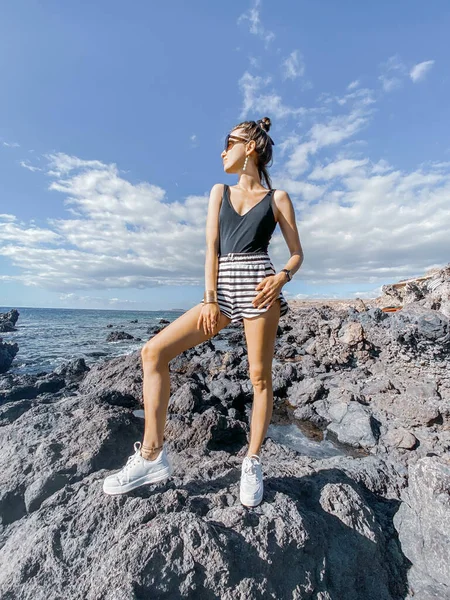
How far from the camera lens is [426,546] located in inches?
97.3

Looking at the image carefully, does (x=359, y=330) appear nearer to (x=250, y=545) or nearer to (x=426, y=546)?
(x=426, y=546)

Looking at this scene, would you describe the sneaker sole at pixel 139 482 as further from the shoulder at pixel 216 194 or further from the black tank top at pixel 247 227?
the shoulder at pixel 216 194

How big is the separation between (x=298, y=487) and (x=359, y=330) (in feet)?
22.6

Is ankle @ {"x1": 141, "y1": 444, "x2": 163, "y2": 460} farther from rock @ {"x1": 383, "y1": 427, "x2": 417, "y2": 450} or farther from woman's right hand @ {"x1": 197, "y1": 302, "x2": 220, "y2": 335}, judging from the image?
rock @ {"x1": 383, "y1": 427, "x2": 417, "y2": 450}

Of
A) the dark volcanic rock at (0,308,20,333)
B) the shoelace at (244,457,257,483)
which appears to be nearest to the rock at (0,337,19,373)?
the shoelace at (244,457,257,483)

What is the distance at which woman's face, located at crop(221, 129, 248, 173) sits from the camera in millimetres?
2924

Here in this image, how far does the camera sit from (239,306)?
259 cm

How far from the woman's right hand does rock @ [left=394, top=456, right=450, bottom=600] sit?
7.22ft

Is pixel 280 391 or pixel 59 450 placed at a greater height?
pixel 59 450

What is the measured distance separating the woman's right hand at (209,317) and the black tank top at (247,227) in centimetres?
51

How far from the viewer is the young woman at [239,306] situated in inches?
98.5

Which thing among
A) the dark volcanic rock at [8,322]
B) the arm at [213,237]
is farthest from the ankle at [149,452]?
the dark volcanic rock at [8,322]

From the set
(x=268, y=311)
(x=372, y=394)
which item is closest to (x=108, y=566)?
(x=268, y=311)

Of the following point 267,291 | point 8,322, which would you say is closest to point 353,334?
point 267,291
